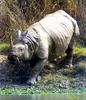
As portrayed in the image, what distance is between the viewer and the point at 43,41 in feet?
48.5

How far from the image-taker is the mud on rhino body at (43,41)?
1452cm

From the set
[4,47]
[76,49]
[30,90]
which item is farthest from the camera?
[4,47]

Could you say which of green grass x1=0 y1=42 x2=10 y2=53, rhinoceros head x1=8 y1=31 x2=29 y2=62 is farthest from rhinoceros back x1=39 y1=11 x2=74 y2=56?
green grass x1=0 y1=42 x2=10 y2=53

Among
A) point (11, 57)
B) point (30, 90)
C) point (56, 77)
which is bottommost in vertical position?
point (56, 77)

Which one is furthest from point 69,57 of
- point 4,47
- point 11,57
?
point 11,57

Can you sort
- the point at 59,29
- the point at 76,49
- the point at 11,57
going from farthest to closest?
the point at 76,49, the point at 59,29, the point at 11,57

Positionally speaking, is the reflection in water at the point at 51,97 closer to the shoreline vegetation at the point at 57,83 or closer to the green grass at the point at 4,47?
the shoreline vegetation at the point at 57,83

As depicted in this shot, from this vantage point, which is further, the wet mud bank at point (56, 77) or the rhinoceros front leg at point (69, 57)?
the rhinoceros front leg at point (69, 57)

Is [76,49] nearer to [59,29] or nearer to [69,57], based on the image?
[69,57]

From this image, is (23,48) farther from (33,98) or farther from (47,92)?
(33,98)

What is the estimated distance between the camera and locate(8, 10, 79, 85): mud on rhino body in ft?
47.6

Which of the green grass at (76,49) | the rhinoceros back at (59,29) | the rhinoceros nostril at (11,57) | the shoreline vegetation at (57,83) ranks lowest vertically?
the shoreline vegetation at (57,83)

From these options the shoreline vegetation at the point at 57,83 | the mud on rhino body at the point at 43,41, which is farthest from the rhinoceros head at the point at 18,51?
the shoreline vegetation at the point at 57,83

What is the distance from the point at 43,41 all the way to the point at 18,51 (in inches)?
29.3
